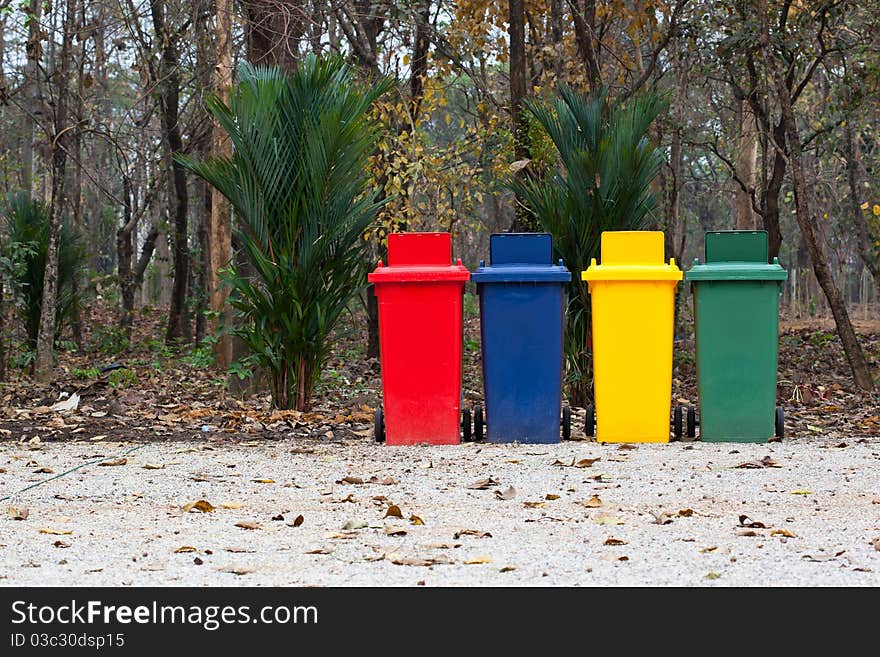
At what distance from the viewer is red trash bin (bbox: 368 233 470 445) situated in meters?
7.98

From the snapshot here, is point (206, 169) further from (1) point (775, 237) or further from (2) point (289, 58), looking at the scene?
(1) point (775, 237)

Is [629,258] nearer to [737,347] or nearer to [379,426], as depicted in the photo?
[737,347]

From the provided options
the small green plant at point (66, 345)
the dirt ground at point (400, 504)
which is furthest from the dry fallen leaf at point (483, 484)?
the small green plant at point (66, 345)

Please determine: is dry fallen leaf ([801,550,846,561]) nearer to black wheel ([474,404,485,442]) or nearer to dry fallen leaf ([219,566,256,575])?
dry fallen leaf ([219,566,256,575])

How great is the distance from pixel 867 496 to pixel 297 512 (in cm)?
284

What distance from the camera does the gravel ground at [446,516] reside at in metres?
4.28

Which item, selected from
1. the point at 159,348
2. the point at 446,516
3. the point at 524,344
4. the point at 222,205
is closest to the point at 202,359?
the point at 222,205

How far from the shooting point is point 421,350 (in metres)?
7.98

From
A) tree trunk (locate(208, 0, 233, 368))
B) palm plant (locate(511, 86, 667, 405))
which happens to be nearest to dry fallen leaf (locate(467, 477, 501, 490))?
palm plant (locate(511, 86, 667, 405))

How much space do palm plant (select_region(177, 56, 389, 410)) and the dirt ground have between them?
0.73 m

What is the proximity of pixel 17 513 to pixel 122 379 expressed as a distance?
6.86m

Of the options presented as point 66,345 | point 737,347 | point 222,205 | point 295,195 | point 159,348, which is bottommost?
point 159,348

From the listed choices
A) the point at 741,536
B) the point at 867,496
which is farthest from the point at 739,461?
the point at 741,536

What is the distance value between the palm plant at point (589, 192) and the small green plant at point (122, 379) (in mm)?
4708
